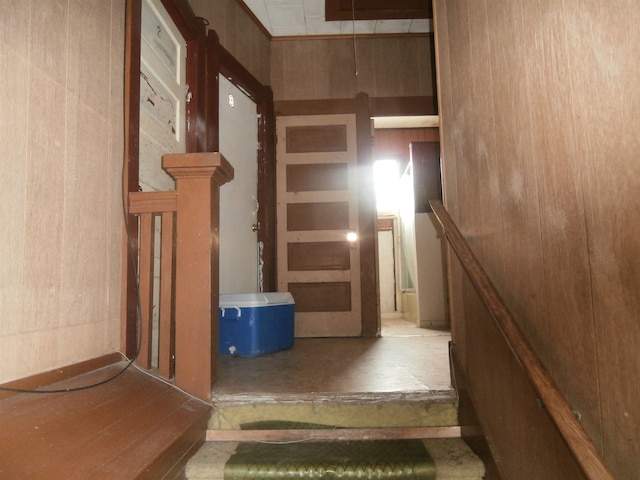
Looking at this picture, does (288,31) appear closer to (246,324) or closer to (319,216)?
(319,216)

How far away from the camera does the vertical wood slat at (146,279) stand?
159cm

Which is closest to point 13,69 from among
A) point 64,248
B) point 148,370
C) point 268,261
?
point 64,248

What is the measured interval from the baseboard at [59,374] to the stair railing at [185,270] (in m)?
0.17

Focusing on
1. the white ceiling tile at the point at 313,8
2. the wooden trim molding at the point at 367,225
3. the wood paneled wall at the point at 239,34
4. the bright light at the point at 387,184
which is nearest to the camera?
the wood paneled wall at the point at 239,34

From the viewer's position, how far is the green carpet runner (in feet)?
4.45

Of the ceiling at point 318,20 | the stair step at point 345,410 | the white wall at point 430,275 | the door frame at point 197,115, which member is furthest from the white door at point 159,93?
the white wall at point 430,275

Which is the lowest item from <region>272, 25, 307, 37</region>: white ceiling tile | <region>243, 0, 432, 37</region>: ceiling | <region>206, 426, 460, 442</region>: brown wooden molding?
<region>206, 426, 460, 442</region>: brown wooden molding

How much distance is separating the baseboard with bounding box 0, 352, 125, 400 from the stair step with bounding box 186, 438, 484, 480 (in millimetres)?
449

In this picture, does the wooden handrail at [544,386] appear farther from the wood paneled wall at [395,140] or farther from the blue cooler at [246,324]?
the wood paneled wall at [395,140]

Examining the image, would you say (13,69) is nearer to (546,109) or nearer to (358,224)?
(546,109)

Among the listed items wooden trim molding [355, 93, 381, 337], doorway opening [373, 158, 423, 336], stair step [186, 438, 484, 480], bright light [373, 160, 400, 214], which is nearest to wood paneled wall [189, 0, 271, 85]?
wooden trim molding [355, 93, 381, 337]

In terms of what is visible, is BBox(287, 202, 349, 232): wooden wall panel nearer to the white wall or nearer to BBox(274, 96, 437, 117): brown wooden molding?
BBox(274, 96, 437, 117): brown wooden molding

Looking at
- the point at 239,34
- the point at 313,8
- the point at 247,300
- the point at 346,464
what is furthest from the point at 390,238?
the point at 346,464

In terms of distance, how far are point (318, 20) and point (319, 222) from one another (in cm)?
173
